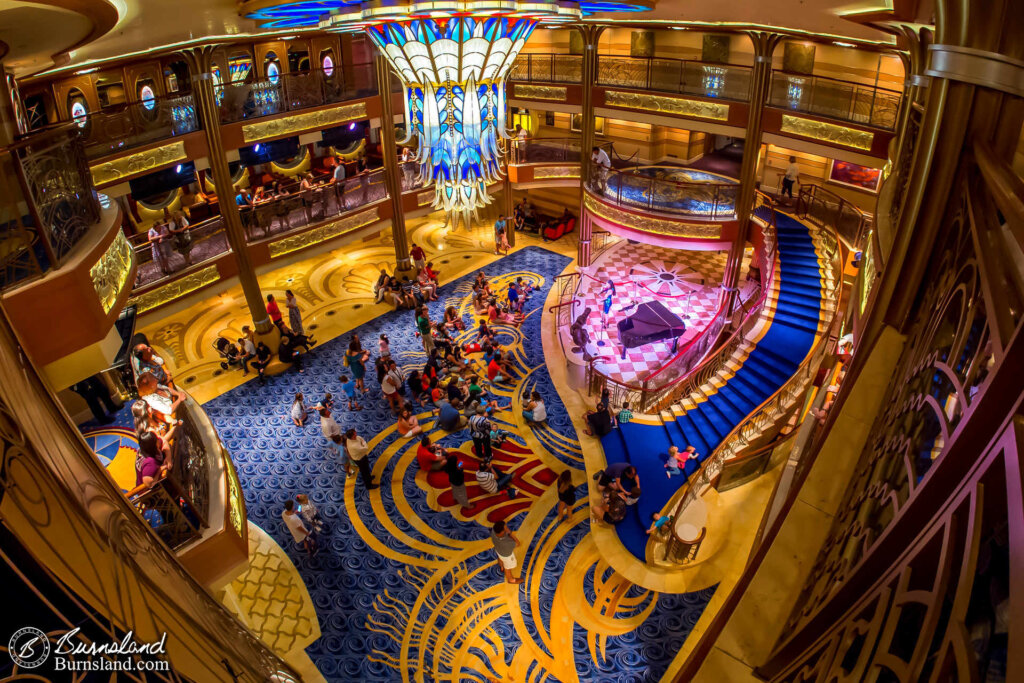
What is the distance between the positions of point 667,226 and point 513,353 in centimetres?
494

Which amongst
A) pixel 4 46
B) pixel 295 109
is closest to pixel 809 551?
pixel 4 46

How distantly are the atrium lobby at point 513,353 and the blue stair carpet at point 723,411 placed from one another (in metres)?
0.07

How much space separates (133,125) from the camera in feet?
35.4

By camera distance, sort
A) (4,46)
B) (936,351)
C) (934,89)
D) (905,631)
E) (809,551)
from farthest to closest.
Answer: (4,46) < (809,551) < (934,89) < (936,351) < (905,631)

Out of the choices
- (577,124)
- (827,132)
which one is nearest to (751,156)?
(827,132)

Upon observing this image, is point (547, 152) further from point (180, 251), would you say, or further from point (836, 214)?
point (180, 251)

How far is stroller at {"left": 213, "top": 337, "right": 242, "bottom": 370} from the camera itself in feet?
42.4

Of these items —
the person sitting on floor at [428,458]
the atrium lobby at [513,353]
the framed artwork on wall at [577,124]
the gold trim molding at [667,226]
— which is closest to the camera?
the atrium lobby at [513,353]

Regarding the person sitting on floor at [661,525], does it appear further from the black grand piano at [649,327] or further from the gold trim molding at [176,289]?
the gold trim molding at [176,289]

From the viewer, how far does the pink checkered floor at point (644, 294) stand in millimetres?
13489

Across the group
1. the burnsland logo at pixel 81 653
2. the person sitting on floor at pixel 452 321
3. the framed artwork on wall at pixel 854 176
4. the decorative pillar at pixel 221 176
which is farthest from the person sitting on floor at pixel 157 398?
the framed artwork on wall at pixel 854 176

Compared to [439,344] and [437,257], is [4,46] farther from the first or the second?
[437,257]

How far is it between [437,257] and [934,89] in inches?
637

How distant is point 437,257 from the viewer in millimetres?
18172
